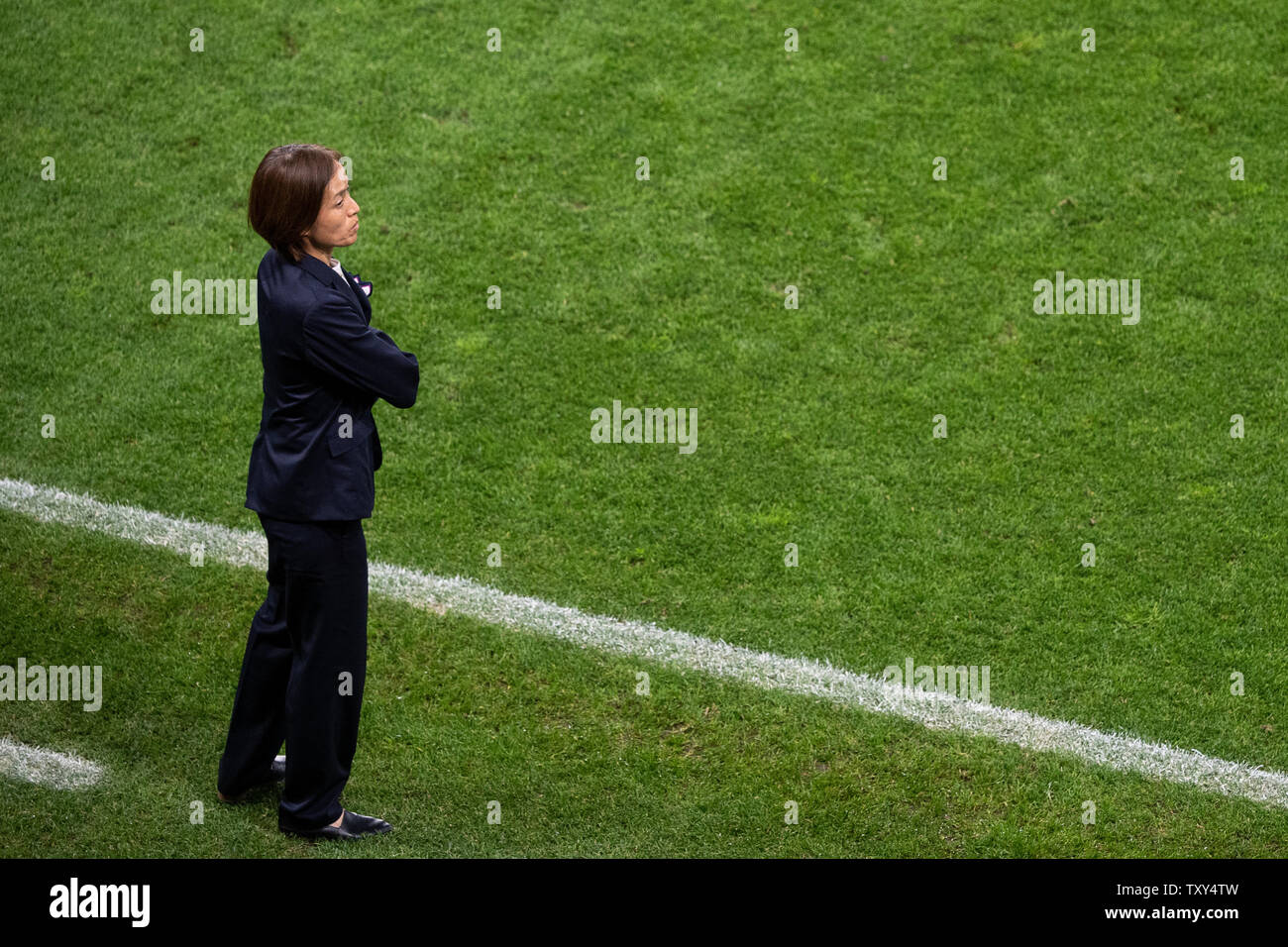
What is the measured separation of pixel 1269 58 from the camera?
8289 millimetres

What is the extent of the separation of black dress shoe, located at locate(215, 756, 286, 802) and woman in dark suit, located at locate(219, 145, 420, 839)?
28 centimetres

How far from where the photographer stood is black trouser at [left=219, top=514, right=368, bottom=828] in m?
4.08

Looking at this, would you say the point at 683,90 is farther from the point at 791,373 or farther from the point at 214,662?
the point at 214,662

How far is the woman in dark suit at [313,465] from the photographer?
3857 millimetres

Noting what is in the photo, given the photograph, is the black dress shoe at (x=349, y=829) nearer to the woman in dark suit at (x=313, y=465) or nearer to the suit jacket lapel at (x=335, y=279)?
the woman in dark suit at (x=313, y=465)

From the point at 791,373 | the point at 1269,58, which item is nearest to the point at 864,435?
the point at 791,373

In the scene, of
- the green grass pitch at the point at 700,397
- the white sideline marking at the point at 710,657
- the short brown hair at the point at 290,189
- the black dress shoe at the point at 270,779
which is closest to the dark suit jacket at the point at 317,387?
the short brown hair at the point at 290,189

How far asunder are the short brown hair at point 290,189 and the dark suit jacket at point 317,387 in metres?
0.10

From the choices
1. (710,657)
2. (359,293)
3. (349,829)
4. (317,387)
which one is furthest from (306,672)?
(710,657)

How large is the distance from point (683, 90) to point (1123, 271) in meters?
2.97

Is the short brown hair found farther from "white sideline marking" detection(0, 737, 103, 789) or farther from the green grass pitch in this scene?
"white sideline marking" detection(0, 737, 103, 789)

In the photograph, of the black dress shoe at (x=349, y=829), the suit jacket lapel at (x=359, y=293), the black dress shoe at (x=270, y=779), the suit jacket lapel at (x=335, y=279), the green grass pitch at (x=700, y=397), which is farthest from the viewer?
the green grass pitch at (x=700, y=397)

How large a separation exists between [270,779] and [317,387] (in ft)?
5.20

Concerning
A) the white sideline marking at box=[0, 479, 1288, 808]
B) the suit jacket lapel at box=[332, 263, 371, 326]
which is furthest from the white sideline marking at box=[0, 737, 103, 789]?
the suit jacket lapel at box=[332, 263, 371, 326]
